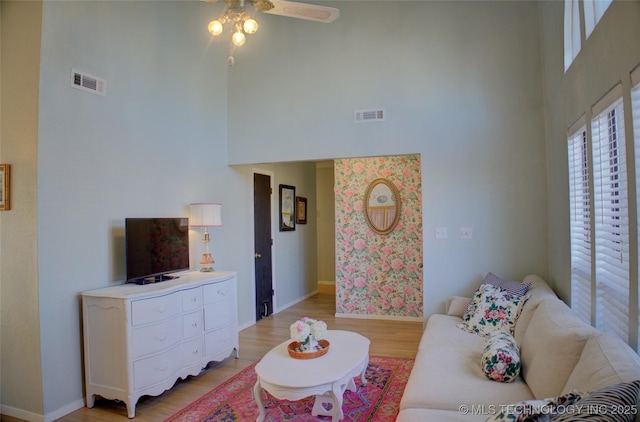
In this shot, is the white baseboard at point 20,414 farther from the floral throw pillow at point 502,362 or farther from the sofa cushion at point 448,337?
the floral throw pillow at point 502,362

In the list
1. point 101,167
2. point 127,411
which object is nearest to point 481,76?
point 101,167

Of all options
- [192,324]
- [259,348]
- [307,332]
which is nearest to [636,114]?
[307,332]

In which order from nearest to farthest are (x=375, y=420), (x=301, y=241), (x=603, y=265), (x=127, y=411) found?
(x=603, y=265), (x=375, y=420), (x=127, y=411), (x=301, y=241)

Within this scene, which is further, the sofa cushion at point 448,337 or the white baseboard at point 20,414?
the sofa cushion at point 448,337

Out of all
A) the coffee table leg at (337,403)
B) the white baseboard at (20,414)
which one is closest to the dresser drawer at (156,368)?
the white baseboard at (20,414)

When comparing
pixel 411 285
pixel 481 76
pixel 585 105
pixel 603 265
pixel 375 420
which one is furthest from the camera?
pixel 411 285

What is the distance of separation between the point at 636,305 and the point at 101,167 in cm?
368

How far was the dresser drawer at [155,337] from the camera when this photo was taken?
2875 mm

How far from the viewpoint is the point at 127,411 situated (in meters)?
2.88

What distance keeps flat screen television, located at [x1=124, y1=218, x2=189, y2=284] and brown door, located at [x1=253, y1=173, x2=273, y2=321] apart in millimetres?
1701

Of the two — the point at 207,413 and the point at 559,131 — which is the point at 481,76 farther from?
the point at 207,413

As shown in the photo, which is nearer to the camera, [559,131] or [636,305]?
[636,305]

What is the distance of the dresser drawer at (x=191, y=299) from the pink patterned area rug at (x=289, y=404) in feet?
2.36

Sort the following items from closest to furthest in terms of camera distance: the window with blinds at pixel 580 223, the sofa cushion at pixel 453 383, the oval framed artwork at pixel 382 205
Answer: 1. the sofa cushion at pixel 453 383
2. the window with blinds at pixel 580 223
3. the oval framed artwork at pixel 382 205
